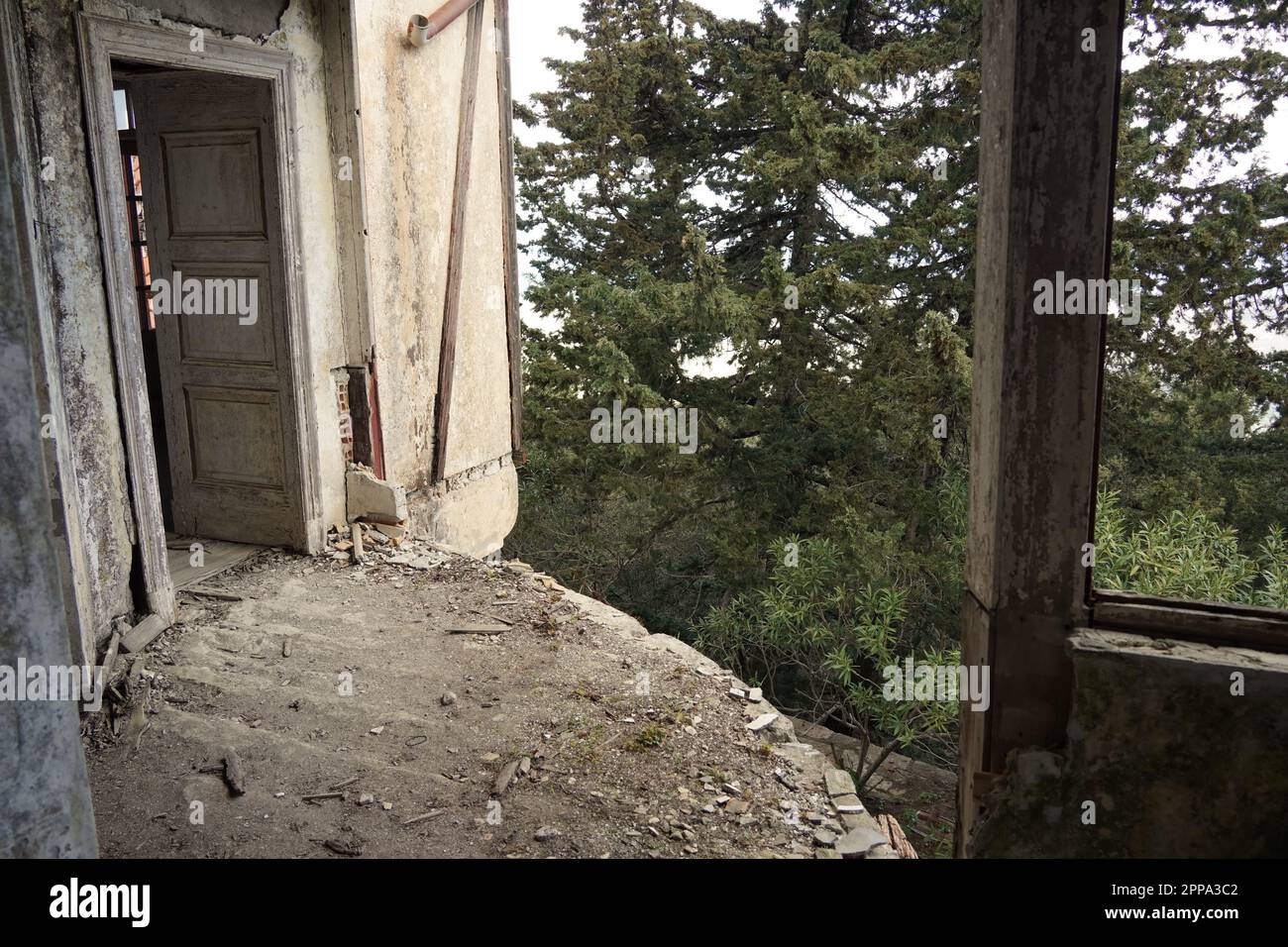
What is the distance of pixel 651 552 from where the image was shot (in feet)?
44.9

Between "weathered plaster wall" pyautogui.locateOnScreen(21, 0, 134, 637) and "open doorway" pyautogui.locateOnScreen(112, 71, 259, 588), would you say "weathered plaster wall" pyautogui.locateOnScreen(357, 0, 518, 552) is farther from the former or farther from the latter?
"weathered plaster wall" pyautogui.locateOnScreen(21, 0, 134, 637)

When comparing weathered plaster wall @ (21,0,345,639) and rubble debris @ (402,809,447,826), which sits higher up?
weathered plaster wall @ (21,0,345,639)

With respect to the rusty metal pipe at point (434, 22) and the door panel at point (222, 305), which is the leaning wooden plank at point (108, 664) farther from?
the rusty metal pipe at point (434, 22)

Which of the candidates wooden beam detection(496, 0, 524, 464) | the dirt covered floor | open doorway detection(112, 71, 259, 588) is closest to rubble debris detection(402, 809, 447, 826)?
the dirt covered floor

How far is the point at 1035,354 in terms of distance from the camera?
8.87 ft

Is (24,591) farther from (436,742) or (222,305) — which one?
(222,305)

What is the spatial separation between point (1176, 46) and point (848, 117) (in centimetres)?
357

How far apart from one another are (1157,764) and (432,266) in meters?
6.25

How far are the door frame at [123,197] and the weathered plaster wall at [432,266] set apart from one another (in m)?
0.67

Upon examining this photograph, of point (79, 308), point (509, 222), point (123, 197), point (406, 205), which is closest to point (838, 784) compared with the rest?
point (79, 308)

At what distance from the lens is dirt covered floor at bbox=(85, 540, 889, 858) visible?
374cm

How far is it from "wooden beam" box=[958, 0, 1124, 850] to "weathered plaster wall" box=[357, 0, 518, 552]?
4.96 metres
